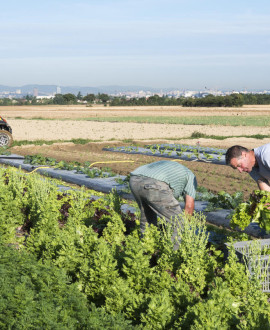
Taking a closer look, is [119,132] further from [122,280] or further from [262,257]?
[122,280]

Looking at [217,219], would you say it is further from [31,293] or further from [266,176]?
[31,293]

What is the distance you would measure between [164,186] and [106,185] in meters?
4.99

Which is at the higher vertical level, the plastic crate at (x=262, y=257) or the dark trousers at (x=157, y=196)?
the dark trousers at (x=157, y=196)

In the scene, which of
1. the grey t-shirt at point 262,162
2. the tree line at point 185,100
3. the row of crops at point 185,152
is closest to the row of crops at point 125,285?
the grey t-shirt at point 262,162

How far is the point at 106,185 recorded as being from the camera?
10352mm

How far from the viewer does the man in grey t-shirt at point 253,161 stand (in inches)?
191

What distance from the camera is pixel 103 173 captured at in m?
11.7

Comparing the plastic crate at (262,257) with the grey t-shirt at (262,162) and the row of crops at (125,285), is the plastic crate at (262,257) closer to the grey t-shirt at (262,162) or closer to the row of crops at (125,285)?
the row of crops at (125,285)

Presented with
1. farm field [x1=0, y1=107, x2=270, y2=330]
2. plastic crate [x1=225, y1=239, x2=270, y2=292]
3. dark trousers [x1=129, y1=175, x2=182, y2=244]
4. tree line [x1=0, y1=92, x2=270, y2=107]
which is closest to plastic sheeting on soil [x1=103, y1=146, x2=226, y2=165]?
farm field [x1=0, y1=107, x2=270, y2=330]

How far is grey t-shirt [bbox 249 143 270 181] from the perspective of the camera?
5031 millimetres

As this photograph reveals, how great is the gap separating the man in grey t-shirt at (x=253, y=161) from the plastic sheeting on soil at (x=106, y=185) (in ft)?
3.48

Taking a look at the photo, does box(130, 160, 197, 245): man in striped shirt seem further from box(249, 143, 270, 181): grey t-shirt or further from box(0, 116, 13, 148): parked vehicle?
box(0, 116, 13, 148): parked vehicle

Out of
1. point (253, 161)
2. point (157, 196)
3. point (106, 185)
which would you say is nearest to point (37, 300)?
point (157, 196)

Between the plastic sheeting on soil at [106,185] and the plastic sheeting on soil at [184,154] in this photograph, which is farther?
the plastic sheeting on soil at [184,154]
